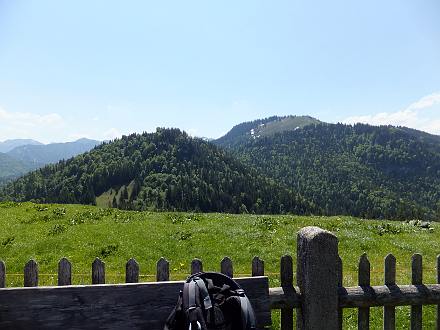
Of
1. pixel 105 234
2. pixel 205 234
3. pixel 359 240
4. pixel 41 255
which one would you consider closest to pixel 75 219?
pixel 105 234

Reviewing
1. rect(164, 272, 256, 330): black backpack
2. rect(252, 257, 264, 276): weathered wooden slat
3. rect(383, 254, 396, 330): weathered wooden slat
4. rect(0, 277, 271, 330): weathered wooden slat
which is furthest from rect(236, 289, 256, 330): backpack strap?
rect(383, 254, 396, 330): weathered wooden slat

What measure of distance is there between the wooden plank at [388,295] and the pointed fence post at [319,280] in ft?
1.04

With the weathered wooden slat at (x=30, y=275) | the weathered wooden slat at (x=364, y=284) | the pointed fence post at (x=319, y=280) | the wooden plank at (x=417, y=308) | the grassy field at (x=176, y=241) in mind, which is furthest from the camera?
the grassy field at (x=176, y=241)

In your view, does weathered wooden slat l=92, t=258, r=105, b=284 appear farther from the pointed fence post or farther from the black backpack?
the pointed fence post

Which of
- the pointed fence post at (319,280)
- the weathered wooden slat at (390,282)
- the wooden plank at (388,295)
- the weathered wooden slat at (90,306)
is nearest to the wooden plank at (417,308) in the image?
the wooden plank at (388,295)

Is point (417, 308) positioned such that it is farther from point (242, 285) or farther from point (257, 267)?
point (242, 285)

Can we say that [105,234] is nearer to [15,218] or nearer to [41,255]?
[41,255]

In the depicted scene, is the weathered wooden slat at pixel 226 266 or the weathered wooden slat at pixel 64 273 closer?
the weathered wooden slat at pixel 64 273

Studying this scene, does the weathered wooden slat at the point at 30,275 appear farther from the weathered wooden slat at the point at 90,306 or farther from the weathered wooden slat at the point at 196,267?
the weathered wooden slat at the point at 196,267

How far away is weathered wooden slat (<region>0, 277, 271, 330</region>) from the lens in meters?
4.41

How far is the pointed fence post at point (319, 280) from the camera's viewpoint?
5270 millimetres

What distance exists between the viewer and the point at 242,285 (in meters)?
5.11

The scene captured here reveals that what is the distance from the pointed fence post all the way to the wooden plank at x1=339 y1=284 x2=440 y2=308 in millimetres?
318

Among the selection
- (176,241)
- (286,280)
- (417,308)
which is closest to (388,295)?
(417,308)
